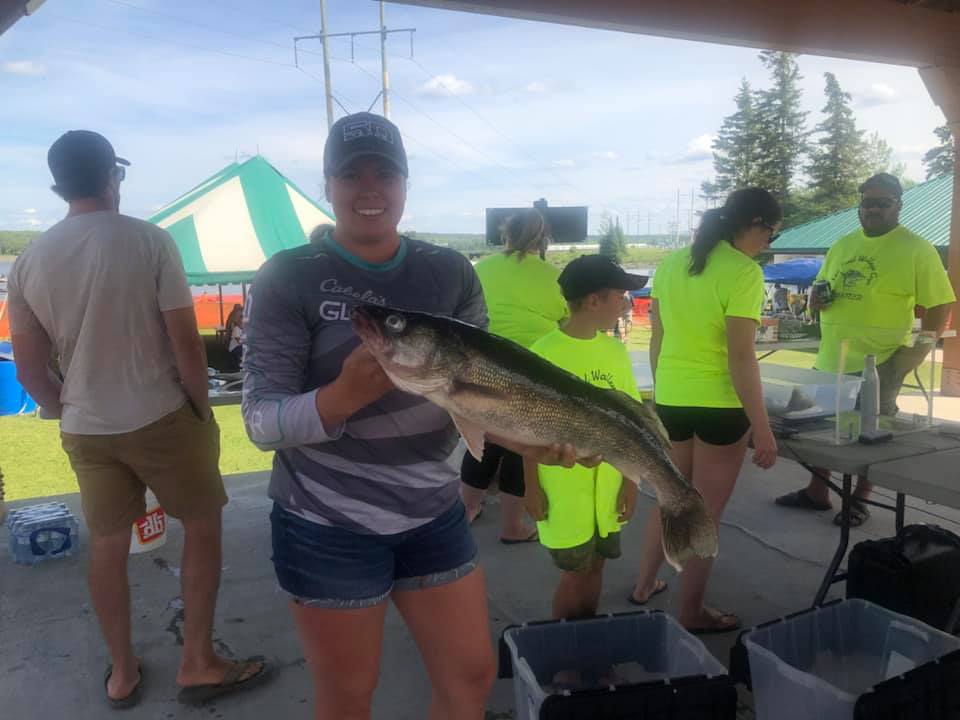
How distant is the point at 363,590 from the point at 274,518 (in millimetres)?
307

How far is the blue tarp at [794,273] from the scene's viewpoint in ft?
86.5

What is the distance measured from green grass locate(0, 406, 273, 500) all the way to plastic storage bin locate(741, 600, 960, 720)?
549 centimetres

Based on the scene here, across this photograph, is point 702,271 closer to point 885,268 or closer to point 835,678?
point 835,678

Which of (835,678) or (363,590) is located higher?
(363,590)

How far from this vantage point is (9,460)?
7543mm

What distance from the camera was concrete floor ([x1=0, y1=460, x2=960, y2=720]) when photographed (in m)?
2.98

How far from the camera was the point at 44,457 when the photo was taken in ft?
25.2

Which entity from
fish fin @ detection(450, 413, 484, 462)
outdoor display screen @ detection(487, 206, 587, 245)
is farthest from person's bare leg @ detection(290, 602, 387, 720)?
outdoor display screen @ detection(487, 206, 587, 245)

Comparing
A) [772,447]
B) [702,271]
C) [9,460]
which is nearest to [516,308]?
[702,271]

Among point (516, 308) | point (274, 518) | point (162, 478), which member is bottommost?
point (162, 478)

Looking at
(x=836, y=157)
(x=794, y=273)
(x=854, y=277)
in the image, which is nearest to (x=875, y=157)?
(x=836, y=157)

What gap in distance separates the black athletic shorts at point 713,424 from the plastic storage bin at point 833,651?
793 millimetres

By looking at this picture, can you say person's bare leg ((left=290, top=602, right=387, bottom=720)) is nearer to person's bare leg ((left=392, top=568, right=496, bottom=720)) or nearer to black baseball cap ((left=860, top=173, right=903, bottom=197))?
person's bare leg ((left=392, top=568, right=496, bottom=720))

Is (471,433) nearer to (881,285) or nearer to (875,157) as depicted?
(881,285)
